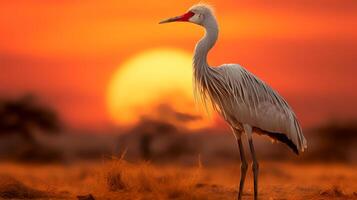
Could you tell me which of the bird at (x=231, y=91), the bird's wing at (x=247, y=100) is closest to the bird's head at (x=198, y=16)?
the bird at (x=231, y=91)

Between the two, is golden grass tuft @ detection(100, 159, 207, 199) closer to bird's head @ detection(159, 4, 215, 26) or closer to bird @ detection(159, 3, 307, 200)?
bird @ detection(159, 3, 307, 200)

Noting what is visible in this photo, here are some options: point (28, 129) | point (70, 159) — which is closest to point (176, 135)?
point (70, 159)

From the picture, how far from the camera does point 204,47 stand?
12.1 m

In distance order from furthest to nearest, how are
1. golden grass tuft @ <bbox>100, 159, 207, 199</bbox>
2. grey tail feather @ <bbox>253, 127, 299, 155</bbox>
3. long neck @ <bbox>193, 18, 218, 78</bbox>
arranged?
grey tail feather @ <bbox>253, 127, 299, 155</bbox> → golden grass tuft @ <bbox>100, 159, 207, 199</bbox> → long neck @ <bbox>193, 18, 218, 78</bbox>

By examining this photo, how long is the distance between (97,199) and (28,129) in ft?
80.5

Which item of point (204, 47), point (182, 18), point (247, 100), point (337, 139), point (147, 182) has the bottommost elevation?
point (337, 139)

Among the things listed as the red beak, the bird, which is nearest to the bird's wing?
the bird

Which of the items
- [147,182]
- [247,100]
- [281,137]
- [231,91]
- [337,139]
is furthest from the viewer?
[337,139]

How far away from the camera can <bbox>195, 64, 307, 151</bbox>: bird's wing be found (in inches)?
479

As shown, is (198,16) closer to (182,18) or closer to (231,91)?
(182,18)

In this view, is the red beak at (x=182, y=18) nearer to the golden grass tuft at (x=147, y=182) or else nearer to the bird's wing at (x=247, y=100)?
the bird's wing at (x=247, y=100)

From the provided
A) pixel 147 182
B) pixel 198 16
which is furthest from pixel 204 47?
pixel 147 182

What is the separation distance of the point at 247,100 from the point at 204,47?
1.05 meters

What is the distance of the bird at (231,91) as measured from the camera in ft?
39.9
